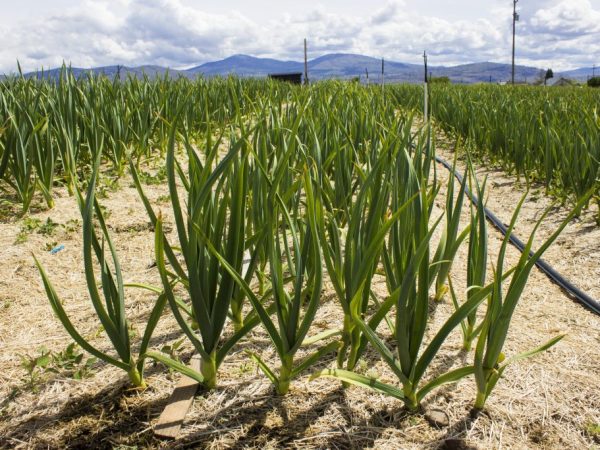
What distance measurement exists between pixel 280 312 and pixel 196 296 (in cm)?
19

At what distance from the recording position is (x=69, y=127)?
2.98 m

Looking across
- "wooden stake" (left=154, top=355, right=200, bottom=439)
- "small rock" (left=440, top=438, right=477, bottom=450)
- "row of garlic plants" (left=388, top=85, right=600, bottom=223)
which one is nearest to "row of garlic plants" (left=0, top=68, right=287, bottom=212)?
"wooden stake" (left=154, top=355, right=200, bottom=439)

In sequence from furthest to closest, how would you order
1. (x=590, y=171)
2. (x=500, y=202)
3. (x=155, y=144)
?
(x=155, y=144), (x=500, y=202), (x=590, y=171)

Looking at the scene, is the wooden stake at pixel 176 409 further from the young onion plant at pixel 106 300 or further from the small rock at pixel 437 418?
the small rock at pixel 437 418

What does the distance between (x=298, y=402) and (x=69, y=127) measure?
2397 millimetres

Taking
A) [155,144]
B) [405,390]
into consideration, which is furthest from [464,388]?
[155,144]

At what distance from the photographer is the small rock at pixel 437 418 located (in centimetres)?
119

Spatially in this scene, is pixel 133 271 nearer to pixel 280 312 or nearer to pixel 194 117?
pixel 280 312

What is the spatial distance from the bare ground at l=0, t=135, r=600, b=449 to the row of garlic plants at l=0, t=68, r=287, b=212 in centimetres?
76

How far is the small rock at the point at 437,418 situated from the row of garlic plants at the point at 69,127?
121 centimetres

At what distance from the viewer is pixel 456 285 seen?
78.7 inches

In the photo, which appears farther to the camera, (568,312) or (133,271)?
(133,271)

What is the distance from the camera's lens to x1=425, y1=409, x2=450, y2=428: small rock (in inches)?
46.9

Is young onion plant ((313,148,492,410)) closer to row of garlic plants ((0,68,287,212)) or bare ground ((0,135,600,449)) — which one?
bare ground ((0,135,600,449))
